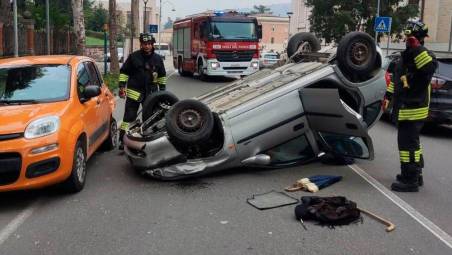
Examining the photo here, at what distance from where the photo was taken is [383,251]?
461 cm

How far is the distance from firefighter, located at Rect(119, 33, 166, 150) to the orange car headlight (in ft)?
8.42

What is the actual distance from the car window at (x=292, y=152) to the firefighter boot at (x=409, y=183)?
141 centimetres

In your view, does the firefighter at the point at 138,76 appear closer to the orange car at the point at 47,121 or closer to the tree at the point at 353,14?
the orange car at the point at 47,121

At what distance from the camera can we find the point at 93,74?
315 inches

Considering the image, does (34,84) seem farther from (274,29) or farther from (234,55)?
(274,29)

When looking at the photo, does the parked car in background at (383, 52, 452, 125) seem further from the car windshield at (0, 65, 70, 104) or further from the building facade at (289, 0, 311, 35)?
the building facade at (289, 0, 311, 35)

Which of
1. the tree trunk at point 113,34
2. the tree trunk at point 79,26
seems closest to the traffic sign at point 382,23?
the tree trunk at point 113,34

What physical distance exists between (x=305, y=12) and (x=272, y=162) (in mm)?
74898

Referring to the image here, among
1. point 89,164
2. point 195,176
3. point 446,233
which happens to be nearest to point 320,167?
point 195,176

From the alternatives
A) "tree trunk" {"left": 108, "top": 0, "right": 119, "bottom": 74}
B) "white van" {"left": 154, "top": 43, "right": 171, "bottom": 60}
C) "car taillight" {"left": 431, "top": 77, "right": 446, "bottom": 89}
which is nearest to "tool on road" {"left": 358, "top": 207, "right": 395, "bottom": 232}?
"car taillight" {"left": 431, "top": 77, "right": 446, "bottom": 89}

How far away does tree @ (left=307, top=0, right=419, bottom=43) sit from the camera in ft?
106

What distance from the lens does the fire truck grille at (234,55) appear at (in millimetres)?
→ 23859

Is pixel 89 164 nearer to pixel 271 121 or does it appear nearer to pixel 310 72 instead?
pixel 271 121

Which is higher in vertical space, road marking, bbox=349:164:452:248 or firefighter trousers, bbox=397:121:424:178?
firefighter trousers, bbox=397:121:424:178
